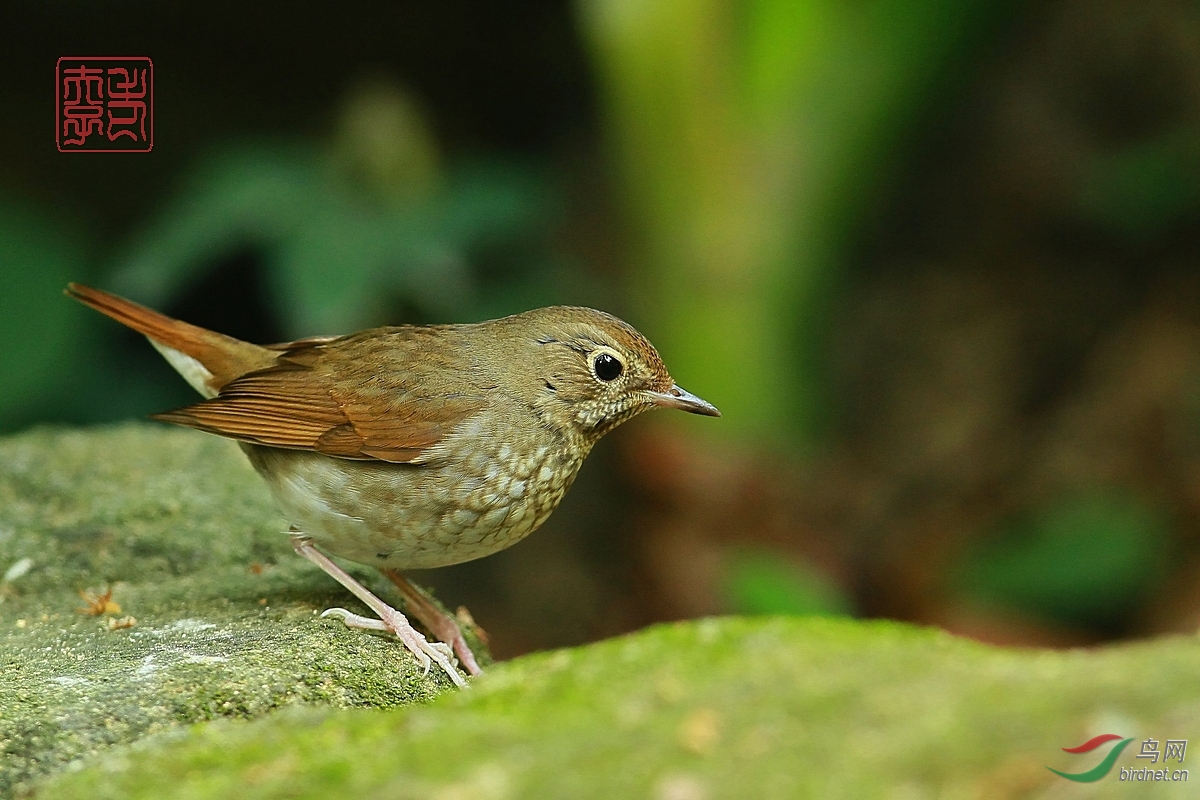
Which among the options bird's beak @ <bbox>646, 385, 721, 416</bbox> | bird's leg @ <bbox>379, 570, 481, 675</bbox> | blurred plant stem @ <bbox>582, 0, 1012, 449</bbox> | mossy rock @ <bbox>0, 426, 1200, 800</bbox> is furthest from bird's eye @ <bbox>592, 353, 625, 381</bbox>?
blurred plant stem @ <bbox>582, 0, 1012, 449</bbox>

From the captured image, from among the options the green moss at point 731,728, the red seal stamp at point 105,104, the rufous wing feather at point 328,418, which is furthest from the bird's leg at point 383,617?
the red seal stamp at point 105,104

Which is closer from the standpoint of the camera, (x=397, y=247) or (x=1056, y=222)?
(x=397, y=247)

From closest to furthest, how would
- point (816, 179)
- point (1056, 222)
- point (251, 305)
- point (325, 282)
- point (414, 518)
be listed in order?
point (414, 518)
point (325, 282)
point (816, 179)
point (251, 305)
point (1056, 222)

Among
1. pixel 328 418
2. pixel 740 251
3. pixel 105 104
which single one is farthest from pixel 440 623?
pixel 105 104

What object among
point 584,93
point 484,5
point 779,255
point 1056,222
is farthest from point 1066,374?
point 484,5

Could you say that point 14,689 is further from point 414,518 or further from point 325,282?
point 325,282

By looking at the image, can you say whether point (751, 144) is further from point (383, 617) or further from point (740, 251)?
point (383, 617)

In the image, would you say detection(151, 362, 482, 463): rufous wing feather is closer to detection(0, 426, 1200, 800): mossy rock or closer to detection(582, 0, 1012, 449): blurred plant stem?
detection(0, 426, 1200, 800): mossy rock
